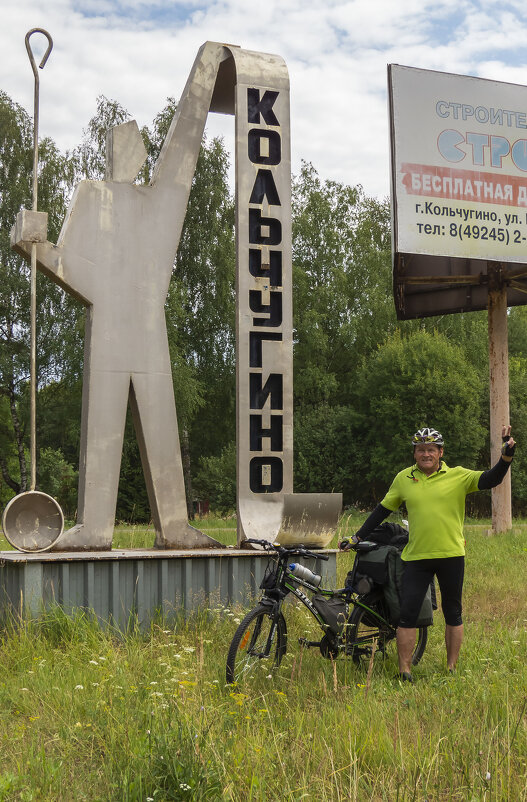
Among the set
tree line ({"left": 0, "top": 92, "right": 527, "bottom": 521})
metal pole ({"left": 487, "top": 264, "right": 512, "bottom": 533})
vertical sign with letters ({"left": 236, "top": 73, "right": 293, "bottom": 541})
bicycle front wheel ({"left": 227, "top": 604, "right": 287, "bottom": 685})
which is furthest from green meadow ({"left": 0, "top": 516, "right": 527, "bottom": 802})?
tree line ({"left": 0, "top": 92, "right": 527, "bottom": 521})

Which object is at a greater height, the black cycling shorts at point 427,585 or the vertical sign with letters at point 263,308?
the vertical sign with letters at point 263,308

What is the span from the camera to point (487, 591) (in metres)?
9.62

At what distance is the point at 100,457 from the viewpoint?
8281mm

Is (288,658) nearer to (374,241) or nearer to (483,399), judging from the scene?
(483,399)

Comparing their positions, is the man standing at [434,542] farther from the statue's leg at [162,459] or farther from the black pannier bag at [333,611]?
the statue's leg at [162,459]

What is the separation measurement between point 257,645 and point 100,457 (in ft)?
9.38

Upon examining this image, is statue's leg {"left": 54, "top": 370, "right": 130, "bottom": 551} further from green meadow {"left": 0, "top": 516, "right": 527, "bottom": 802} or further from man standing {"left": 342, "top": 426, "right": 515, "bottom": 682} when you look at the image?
man standing {"left": 342, "top": 426, "right": 515, "bottom": 682}

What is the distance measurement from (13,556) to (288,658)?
2.52 metres

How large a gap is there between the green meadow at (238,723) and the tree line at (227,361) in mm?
19743

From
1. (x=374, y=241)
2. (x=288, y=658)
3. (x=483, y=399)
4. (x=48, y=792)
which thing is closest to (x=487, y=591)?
(x=288, y=658)

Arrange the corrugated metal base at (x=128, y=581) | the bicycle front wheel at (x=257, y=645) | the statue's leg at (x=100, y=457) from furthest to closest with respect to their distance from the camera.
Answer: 1. the statue's leg at (x=100, y=457)
2. the corrugated metal base at (x=128, y=581)
3. the bicycle front wheel at (x=257, y=645)

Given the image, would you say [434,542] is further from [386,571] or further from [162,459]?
[162,459]

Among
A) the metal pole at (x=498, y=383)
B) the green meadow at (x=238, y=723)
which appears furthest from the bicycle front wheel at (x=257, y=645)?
the metal pole at (x=498, y=383)

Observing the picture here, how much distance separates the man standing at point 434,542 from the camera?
6191 mm
